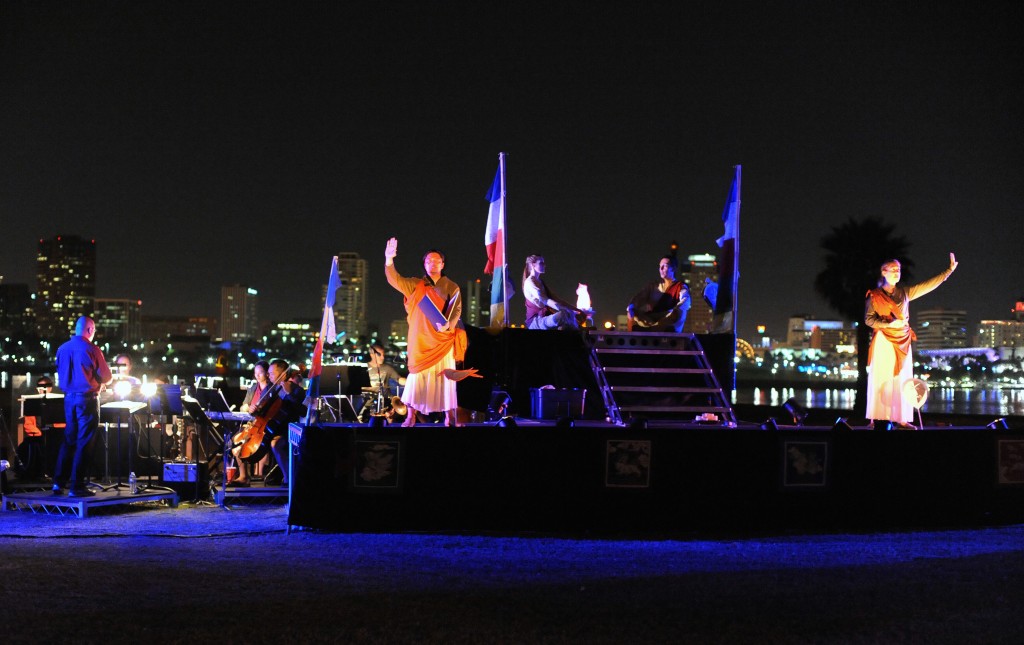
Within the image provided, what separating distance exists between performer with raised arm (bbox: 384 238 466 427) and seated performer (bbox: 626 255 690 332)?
407 centimetres

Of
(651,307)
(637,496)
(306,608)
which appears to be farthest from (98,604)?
(651,307)

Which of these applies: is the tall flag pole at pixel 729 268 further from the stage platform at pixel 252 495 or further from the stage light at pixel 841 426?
the stage platform at pixel 252 495

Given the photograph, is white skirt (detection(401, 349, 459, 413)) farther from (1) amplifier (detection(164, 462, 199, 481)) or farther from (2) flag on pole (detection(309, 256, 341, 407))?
(1) amplifier (detection(164, 462, 199, 481))

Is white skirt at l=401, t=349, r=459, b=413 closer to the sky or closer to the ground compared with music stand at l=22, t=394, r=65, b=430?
closer to the sky

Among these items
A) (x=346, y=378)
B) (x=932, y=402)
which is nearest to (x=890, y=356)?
(x=346, y=378)

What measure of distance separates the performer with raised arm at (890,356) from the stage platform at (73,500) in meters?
8.66

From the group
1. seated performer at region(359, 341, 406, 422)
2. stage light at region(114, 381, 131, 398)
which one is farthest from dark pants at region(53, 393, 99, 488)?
seated performer at region(359, 341, 406, 422)

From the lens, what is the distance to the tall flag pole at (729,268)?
1436 centimetres

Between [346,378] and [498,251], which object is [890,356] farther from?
[346,378]

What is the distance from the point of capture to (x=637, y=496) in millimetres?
10445


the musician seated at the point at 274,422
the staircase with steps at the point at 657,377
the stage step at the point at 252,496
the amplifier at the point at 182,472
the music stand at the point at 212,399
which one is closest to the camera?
the music stand at the point at 212,399

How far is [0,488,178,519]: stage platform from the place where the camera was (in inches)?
444

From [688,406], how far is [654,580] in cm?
563

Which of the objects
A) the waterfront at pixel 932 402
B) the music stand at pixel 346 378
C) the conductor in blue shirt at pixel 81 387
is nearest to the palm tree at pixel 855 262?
the waterfront at pixel 932 402
